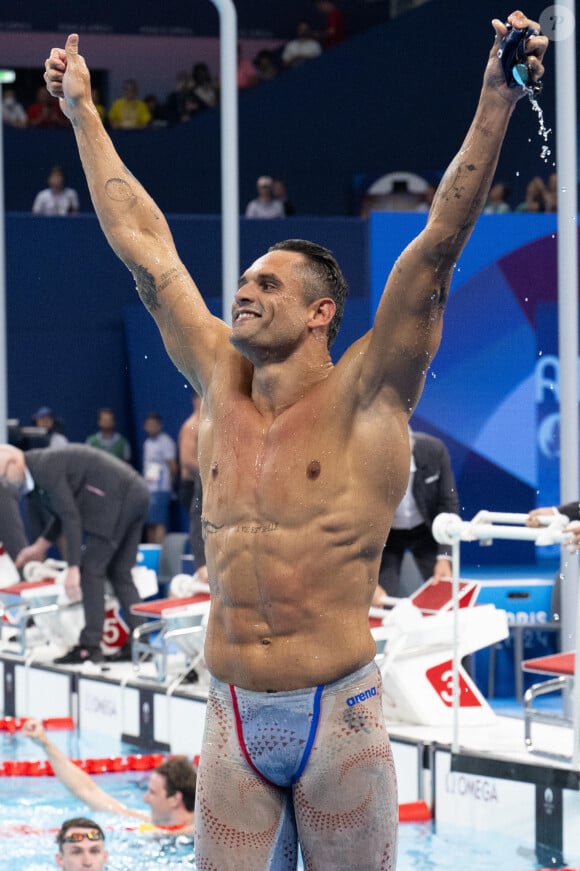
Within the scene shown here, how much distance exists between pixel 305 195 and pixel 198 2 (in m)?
2.73

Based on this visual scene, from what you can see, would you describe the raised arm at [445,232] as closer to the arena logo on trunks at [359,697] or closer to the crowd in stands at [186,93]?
the arena logo on trunks at [359,697]

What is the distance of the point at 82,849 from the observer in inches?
208

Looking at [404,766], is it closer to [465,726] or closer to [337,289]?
[465,726]

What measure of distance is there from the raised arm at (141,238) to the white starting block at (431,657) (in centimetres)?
397

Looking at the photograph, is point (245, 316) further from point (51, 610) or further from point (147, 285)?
point (51, 610)

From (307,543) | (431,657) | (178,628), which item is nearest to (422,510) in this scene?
(431,657)

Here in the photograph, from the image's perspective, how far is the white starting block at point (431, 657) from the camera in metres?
6.92

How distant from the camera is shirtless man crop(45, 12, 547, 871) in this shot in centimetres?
268

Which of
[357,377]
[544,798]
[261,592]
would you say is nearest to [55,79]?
[357,377]

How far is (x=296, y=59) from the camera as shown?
17.4 metres

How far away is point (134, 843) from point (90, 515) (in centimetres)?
306

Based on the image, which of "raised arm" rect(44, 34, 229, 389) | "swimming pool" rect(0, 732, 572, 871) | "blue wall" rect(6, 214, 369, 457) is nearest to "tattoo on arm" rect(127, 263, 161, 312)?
"raised arm" rect(44, 34, 229, 389)

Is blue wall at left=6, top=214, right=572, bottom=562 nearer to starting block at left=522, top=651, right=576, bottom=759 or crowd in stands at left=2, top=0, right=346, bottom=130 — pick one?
crowd in stands at left=2, top=0, right=346, bottom=130

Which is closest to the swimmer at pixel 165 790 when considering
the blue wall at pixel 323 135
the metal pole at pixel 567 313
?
the metal pole at pixel 567 313
